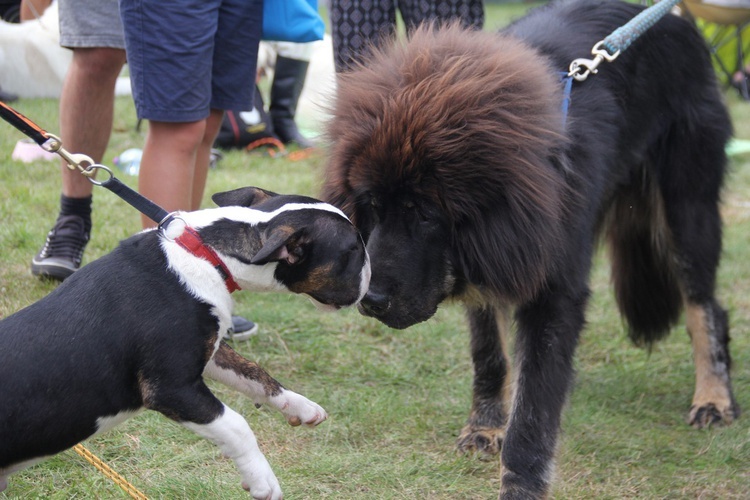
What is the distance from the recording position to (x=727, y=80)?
9.78 metres

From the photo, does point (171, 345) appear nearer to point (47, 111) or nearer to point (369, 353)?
point (369, 353)

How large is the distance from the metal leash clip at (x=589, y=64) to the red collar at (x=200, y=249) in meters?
1.38

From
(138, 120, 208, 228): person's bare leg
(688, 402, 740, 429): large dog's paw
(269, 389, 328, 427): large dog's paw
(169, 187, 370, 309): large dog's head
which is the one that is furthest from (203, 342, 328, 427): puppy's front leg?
(688, 402, 740, 429): large dog's paw

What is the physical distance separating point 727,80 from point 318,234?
→ 846 centimetres

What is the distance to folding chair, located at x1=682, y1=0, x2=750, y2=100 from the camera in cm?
856

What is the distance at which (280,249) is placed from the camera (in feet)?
8.01

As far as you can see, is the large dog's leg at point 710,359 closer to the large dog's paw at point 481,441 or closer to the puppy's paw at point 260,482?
the large dog's paw at point 481,441

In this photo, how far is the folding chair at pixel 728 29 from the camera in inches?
337

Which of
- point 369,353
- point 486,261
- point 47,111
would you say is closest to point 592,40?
point 486,261

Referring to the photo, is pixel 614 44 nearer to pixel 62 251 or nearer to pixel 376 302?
pixel 376 302

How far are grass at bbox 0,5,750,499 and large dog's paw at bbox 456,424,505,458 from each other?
4 cm

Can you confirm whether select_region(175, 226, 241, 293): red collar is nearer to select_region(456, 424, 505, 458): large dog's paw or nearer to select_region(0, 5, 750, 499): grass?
select_region(0, 5, 750, 499): grass

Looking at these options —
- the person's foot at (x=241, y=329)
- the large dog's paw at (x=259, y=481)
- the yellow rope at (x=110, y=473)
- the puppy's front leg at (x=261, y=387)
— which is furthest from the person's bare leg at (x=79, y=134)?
the large dog's paw at (x=259, y=481)

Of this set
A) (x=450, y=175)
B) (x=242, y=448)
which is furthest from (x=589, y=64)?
(x=242, y=448)
